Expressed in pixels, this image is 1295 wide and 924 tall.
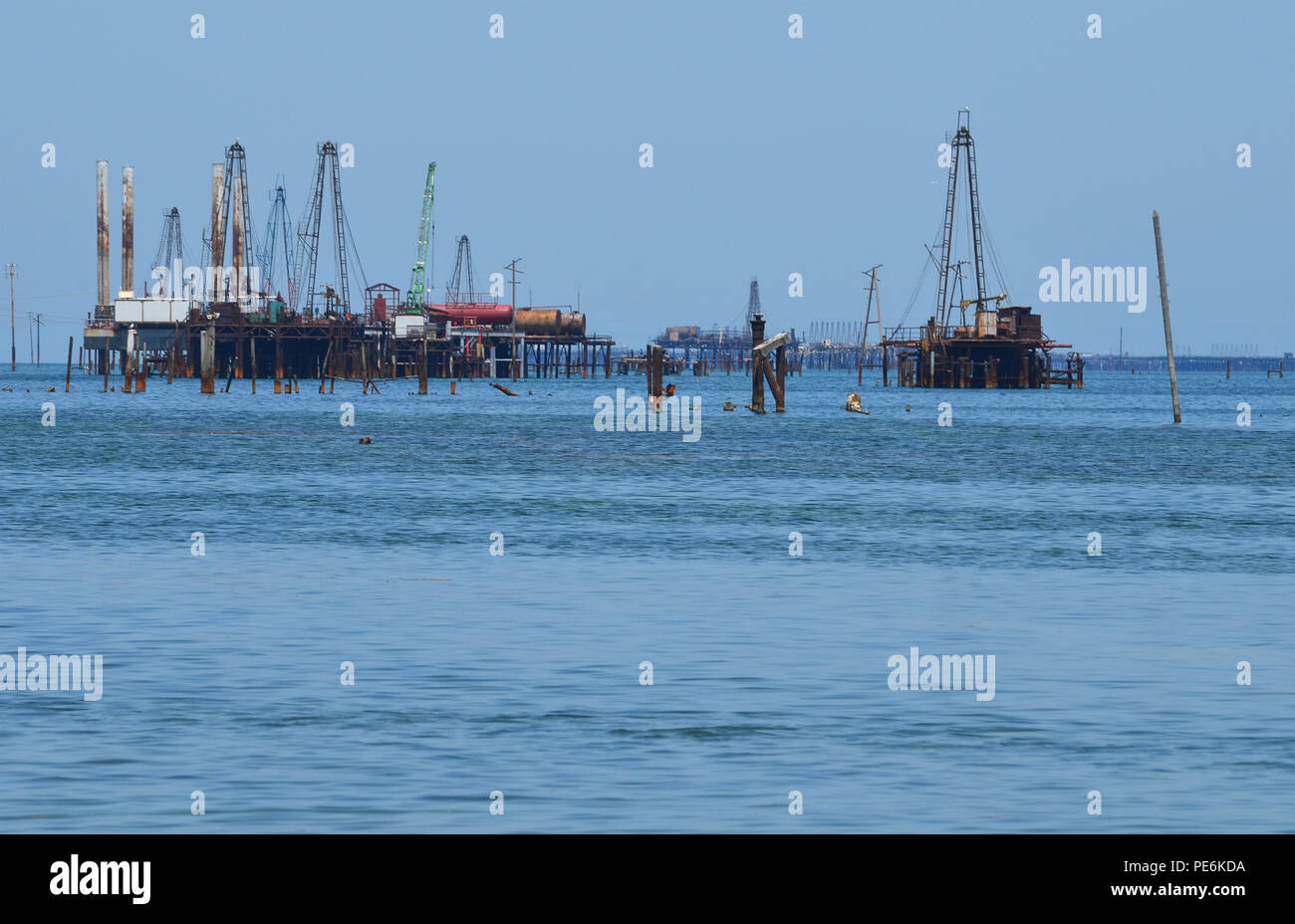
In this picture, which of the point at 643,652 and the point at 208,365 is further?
the point at 208,365

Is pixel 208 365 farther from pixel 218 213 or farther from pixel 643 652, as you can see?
pixel 643 652

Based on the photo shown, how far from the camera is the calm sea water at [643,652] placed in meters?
14.2

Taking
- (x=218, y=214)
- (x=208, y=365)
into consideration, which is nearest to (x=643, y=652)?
(x=208, y=365)

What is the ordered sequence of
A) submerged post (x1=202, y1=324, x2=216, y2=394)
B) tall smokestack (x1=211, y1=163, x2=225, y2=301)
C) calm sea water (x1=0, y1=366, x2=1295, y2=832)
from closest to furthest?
calm sea water (x1=0, y1=366, x2=1295, y2=832) < submerged post (x1=202, y1=324, x2=216, y2=394) < tall smokestack (x1=211, y1=163, x2=225, y2=301)

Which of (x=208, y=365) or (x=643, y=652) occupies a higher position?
(x=208, y=365)

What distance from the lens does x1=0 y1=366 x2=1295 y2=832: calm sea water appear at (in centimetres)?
1425

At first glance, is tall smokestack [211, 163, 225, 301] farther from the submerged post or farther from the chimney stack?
the submerged post

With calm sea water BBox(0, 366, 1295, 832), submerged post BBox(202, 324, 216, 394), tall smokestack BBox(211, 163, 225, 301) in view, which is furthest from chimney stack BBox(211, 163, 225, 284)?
calm sea water BBox(0, 366, 1295, 832)

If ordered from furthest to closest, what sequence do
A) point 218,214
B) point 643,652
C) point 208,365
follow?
point 218,214
point 208,365
point 643,652

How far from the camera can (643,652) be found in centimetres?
2131

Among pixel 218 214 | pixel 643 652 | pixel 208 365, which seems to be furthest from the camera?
pixel 218 214

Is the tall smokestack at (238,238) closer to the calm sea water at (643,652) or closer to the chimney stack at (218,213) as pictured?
the chimney stack at (218,213)
